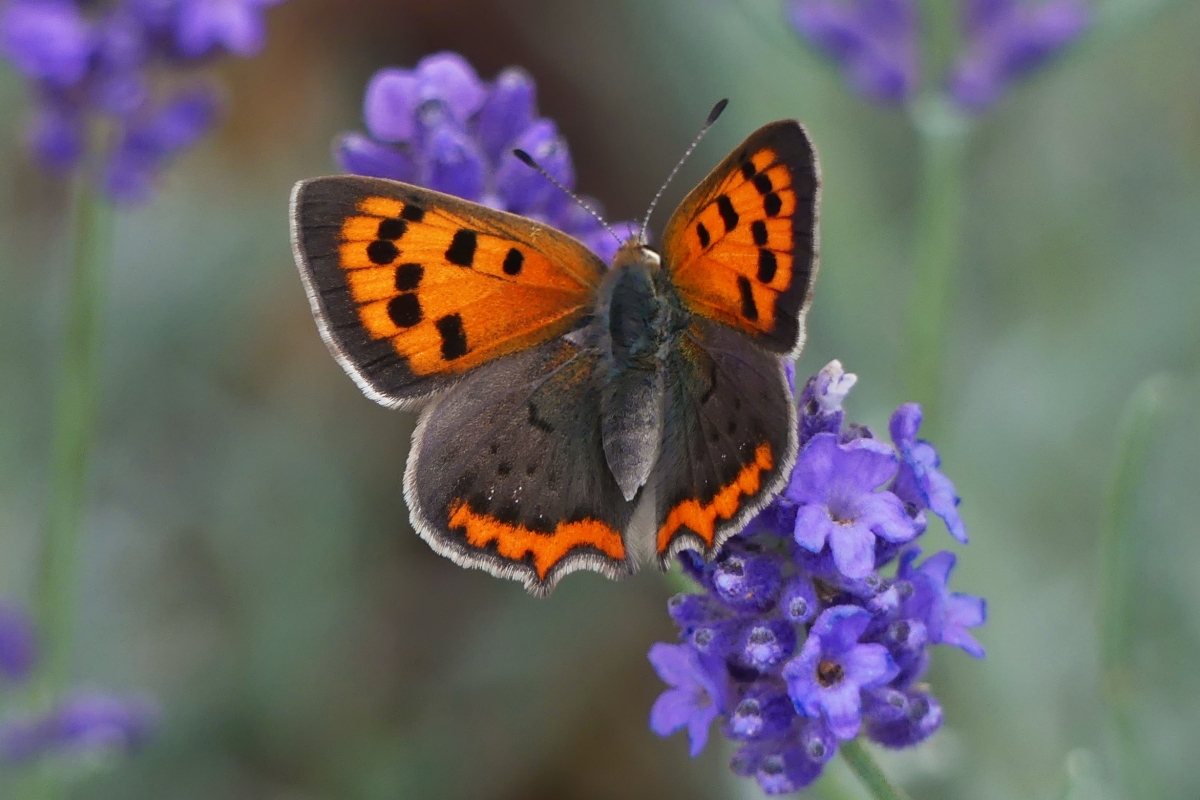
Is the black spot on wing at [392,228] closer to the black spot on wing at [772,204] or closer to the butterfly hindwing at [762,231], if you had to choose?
the butterfly hindwing at [762,231]

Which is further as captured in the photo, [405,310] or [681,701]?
[405,310]

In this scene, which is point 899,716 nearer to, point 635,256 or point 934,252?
point 635,256

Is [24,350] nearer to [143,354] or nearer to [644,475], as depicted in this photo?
[143,354]

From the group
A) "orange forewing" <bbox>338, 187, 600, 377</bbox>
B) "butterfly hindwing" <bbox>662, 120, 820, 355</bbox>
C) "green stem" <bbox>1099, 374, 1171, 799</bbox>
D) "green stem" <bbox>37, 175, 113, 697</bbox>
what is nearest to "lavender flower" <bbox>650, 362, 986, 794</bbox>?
"butterfly hindwing" <bbox>662, 120, 820, 355</bbox>

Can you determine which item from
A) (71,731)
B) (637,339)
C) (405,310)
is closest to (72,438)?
(71,731)

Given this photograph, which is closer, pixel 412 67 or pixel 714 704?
pixel 714 704

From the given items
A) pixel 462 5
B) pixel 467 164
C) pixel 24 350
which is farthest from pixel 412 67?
Result: pixel 467 164
